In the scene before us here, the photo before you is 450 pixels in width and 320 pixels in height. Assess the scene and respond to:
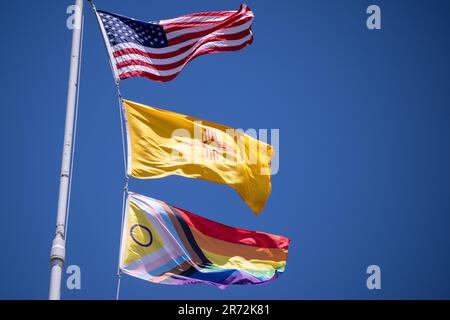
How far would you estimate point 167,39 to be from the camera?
85.8 feet

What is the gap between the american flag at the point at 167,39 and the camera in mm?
24883

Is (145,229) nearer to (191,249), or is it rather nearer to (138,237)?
(138,237)

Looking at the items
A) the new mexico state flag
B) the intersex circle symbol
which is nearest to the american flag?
the new mexico state flag

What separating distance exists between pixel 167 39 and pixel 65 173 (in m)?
7.28

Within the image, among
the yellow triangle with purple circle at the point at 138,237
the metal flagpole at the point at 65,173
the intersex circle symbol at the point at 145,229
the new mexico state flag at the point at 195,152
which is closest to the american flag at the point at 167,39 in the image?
the new mexico state flag at the point at 195,152

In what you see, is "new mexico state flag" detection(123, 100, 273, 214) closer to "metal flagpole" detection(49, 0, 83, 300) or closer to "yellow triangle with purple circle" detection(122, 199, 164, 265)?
"yellow triangle with purple circle" detection(122, 199, 164, 265)

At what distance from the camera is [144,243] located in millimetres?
23594

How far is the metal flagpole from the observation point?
18.5 metres

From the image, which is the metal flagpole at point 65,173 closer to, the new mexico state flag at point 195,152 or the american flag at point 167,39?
the american flag at point 167,39

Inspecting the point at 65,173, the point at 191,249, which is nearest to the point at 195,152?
the point at 191,249

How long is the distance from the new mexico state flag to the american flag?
1.11 meters

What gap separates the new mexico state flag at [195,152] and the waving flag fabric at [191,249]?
3.18 ft
